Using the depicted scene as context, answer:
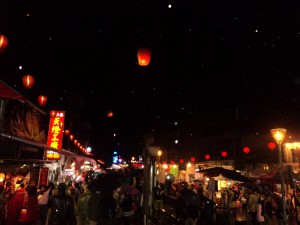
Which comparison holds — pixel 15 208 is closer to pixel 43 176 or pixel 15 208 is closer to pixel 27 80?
pixel 27 80

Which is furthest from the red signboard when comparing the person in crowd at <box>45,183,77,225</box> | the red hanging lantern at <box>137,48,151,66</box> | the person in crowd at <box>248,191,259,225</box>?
the person in crowd at <box>248,191,259,225</box>

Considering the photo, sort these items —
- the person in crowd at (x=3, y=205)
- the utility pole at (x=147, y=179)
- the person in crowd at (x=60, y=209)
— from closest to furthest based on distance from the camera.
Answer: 1. the person in crowd at (x=60, y=209)
2. the person in crowd at (x=3, y=205)
3. the utility pole at (x=147, y=179)

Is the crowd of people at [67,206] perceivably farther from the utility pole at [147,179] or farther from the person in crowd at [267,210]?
the person in crowd at [267,210]

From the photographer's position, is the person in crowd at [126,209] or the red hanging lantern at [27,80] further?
the red hanging lantern at [27,80]

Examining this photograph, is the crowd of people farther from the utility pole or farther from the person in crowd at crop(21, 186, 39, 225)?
the utility pole

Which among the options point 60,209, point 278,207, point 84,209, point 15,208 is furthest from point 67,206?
point 278,207

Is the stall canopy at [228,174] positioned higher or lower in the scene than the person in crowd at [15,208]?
higher

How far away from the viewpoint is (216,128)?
100ft

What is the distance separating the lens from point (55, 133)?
2073 centimetres

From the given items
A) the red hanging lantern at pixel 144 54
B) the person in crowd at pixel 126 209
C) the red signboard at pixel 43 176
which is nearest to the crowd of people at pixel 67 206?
the person in crowd at pixel 126 209

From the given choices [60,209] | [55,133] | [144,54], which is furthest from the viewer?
[55,133]

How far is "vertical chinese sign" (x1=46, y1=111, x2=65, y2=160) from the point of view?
67.2 feet

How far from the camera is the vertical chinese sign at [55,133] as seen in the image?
20469 millimetres

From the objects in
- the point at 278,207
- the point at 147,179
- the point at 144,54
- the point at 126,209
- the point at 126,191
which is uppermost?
the point at 144,54
